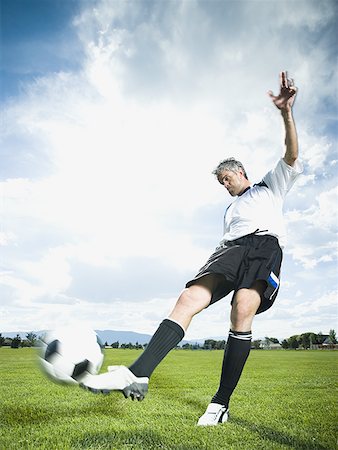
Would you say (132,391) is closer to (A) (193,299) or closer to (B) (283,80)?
(A) (193,299)

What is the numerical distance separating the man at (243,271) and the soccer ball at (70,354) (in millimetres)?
425

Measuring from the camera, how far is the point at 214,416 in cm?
344

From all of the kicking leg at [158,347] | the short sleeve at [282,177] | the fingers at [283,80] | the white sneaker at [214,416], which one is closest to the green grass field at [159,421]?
the white sneaker at [214,416]

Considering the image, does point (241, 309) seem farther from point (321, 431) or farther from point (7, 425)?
point (7, 425)

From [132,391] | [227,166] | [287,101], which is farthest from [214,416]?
[287,101]

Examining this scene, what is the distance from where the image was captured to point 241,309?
3.47 m

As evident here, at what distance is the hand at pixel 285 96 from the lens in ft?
11.7

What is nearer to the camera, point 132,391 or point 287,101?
point 132,391

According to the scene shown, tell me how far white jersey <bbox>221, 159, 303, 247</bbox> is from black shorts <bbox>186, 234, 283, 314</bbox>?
0.35 ft

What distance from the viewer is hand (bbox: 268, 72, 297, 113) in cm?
355

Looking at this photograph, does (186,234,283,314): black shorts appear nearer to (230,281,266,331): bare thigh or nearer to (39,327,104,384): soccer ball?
(230,281,266,331): bare thigh

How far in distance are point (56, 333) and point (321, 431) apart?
2.13 metres

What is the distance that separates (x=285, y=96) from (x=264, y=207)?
0.94 metres

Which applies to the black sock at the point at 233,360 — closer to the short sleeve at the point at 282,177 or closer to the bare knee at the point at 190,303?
the bare knee at the point at 190,303
